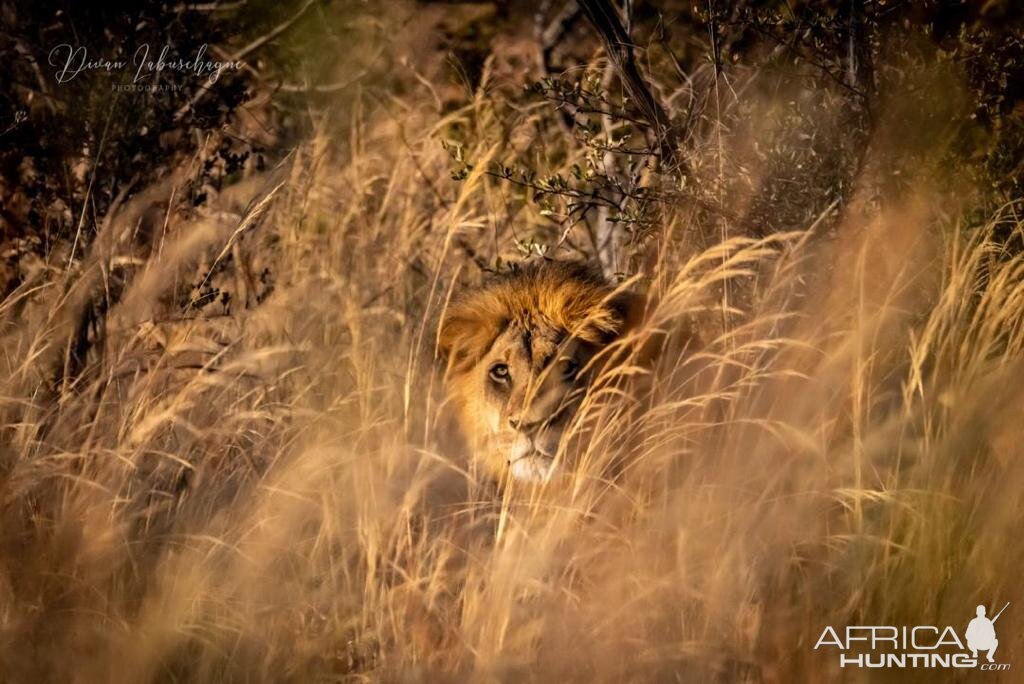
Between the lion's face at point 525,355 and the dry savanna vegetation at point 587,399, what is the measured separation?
143 millimetres

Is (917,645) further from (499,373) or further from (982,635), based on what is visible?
(499,373)

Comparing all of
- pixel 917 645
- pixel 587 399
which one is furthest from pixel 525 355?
pixel 917 645


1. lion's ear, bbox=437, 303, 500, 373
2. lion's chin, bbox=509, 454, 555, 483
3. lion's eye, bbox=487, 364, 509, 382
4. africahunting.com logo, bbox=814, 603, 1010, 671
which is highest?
lion's ear, bbox=437, 303, 500, 373

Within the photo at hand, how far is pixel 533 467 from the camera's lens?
15.3 ft

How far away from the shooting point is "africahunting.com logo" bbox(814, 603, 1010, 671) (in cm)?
367

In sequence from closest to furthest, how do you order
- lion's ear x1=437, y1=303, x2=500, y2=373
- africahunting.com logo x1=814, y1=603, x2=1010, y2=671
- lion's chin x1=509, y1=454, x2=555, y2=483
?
1. africahunting.com logo x1=814, y1=603, x2=1010, y2=671
2. lion's chin x1=509, y1=454, x2=555, y2=483
3. lion's ear x1=437, y1=303, x2=500, y2=373

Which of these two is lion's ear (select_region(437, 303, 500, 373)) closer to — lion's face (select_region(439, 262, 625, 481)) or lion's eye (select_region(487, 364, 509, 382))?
lion's face (select_region(439, 262, 625, 481))

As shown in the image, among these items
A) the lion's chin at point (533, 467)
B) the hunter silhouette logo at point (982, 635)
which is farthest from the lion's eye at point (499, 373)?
the hunter silhouette logo at point (982, 635)

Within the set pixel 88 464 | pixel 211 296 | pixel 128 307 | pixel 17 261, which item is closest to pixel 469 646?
pixel 88 464

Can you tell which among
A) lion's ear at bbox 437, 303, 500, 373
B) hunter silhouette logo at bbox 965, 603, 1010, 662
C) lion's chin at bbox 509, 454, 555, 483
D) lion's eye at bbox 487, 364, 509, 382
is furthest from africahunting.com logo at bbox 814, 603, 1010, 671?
lion's ear at bbox 437, 303, 500, 373

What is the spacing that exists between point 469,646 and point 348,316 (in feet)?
5.79

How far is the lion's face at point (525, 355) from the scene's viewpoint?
467cm

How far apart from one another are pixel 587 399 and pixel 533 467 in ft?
1.82

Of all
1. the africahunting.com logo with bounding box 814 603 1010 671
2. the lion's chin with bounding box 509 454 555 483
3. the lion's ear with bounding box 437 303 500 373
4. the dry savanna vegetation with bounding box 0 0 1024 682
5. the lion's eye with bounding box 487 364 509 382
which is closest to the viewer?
the africahunting.com logo with bounding box 814 603 1010 671
